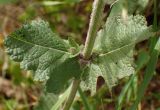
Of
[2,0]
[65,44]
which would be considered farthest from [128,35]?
[2,0]

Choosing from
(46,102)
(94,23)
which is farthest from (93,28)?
(46,102)

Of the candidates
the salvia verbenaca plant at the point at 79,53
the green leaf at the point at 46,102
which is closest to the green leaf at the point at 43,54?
the salvia verbenaca plant at the point at 79,53

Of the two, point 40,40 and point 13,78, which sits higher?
point 40,40

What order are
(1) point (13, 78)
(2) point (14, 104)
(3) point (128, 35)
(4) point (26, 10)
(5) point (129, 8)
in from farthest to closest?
(4) point (26, 10) < (1) point (13, 78) < (2) point (14, 104) < (5) point (129, 8) < (3) point (128, 35)

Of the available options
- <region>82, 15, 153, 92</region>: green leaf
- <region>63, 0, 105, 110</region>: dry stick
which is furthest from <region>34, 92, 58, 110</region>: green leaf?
<region>82, 15, 153, 92</region>: green leaf

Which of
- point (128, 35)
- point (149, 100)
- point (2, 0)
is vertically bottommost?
point (149, 100)

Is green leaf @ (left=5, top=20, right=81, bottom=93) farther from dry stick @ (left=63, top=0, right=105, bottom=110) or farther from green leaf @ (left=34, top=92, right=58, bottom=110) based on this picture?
green leaf @ (left=34, top=92, right=58, bottom=110)

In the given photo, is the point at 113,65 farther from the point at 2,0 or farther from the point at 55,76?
the point at 2,0

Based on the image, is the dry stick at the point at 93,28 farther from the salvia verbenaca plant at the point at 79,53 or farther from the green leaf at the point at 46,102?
the green leaf at the point at 46,102
